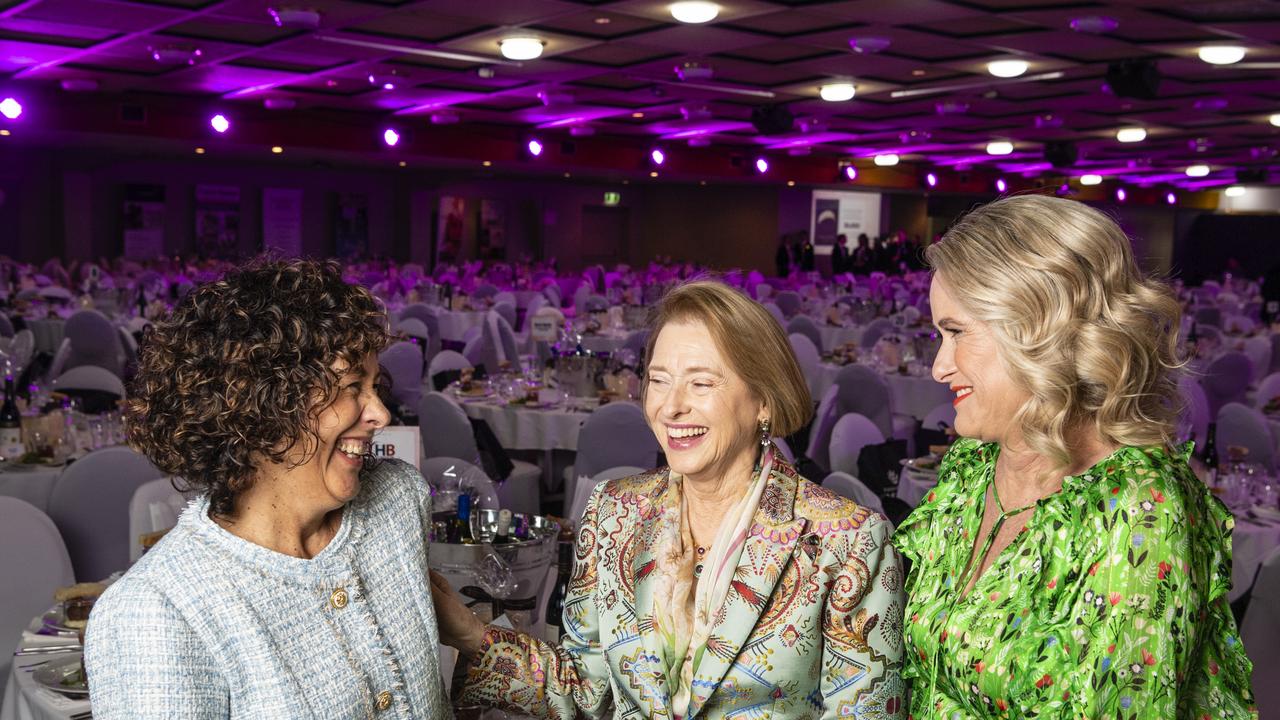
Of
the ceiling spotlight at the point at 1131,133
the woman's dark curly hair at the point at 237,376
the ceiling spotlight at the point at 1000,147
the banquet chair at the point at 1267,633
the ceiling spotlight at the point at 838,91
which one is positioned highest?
the ceiling spotlight at the point at 1000,147

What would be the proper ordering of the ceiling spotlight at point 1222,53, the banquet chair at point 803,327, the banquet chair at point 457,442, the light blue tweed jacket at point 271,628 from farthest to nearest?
the banquet chair at point 803,327, the ceiling spotlight at point 1222,53, the banquet chair at point 457,442, the light blue tweed jacket at point 271,628

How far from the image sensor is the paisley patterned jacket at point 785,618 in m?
1.67

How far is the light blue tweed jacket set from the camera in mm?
1321

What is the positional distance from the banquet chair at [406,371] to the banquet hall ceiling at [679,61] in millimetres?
2630

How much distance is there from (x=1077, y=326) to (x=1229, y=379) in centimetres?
711

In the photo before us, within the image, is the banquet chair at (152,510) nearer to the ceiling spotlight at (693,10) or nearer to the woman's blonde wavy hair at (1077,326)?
the woman's blonde wavy hair at (1077,326)

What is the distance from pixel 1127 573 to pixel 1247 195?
3869cm

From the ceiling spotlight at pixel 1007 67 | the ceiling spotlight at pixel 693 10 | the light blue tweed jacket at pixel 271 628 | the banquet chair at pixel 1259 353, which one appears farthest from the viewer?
the ceiling spotlight at pixel 1007 67

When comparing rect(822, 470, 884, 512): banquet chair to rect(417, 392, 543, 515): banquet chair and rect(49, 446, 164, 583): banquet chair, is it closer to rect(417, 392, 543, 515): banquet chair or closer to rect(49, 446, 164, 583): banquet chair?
rect(417, 392, 543, 515): banquet chair

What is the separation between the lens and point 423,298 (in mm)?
13055

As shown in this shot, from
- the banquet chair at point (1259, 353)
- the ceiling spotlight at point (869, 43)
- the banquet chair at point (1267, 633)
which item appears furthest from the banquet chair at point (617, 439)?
the banquet chair at point (1259, 353)

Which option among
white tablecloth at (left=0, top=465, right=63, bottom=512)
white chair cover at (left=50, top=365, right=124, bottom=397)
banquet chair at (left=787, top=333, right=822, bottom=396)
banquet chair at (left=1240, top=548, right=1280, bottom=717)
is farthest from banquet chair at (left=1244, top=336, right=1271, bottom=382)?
white tablecloth at (left=0, top=465, right=63, bottom=512)

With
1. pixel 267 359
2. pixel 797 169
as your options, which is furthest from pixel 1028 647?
pixel 797 169

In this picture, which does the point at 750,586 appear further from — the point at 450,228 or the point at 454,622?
the point at 450,228
